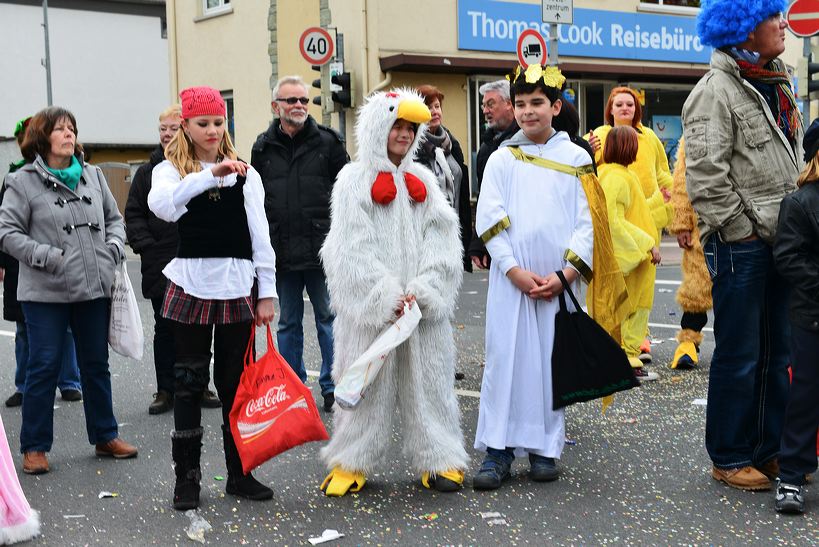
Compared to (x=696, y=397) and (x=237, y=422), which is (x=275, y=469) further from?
(x=696, y=397)

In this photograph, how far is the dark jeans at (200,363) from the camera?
5066 millimetres

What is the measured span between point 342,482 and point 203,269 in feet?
3.98

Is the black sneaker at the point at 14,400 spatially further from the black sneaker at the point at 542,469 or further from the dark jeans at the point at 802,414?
the dark jeans at the point at 802,414

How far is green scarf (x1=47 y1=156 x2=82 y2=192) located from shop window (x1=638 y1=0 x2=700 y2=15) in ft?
63.9

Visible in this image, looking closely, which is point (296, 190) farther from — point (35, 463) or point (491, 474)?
point (491, 474)

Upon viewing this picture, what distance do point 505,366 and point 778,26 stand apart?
6.77 ft

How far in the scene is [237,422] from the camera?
201 inches

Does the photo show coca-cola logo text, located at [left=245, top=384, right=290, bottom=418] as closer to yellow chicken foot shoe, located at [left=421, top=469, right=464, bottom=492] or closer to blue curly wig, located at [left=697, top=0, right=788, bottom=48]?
yellow chicken foot shoe, located at [left=421, top=469, right=464, bottom=492]

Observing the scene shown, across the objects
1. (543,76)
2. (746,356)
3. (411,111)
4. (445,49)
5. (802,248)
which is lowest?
(746,356)

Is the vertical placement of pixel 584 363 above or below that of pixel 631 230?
below

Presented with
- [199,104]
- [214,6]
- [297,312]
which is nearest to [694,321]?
[297,312]

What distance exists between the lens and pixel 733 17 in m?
5.05

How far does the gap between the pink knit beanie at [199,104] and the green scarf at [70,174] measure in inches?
54.4

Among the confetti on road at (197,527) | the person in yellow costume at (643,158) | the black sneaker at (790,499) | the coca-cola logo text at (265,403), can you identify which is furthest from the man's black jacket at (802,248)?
the person in yellow costume at (643,158)
